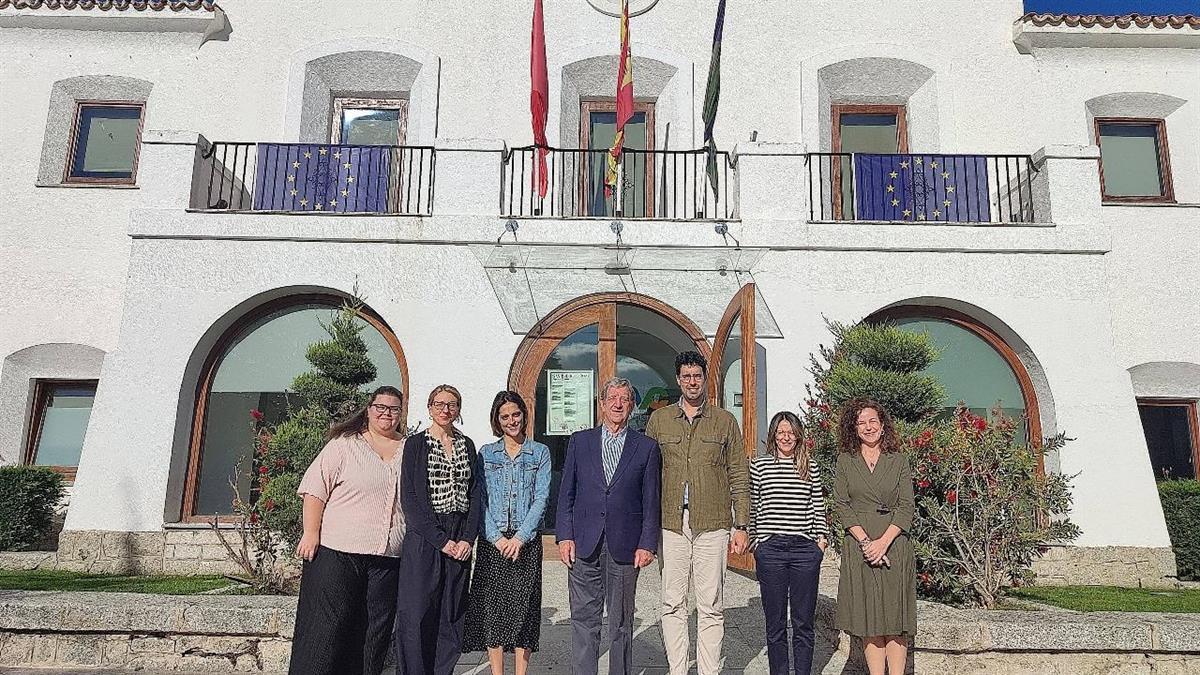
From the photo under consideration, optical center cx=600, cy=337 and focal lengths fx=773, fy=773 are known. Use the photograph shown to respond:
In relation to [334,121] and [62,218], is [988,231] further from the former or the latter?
[62,218]

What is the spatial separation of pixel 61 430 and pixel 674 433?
9.16 metres

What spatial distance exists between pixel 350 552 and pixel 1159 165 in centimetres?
1177

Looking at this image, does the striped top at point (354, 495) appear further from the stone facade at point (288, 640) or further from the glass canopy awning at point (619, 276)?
the glass canopy awning at point (619, 276)

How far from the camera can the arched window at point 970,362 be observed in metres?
9.20

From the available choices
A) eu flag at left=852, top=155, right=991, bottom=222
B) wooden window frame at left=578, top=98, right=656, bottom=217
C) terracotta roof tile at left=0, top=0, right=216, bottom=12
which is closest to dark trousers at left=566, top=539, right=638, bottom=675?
wooden window frame at left=578, top=98, right=656, bottom=217

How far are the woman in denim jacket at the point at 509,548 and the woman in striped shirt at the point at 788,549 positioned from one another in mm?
1248

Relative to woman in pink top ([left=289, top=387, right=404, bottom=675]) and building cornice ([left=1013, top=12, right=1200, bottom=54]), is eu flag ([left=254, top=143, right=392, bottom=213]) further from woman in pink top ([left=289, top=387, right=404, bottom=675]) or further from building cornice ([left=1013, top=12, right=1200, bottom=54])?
building cornice ([left=1013, top=12, right=1200, bottom=54])

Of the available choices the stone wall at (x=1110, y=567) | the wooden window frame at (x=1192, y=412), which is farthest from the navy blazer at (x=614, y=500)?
the wooden window frame at (x=1192, y=412)

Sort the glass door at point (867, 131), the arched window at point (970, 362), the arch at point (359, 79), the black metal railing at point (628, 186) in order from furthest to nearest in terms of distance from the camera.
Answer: the glass door at point (867, 131), the arch at point (359, 79), the black metal railing at point (628, 186), the arched window at point (970, 362)

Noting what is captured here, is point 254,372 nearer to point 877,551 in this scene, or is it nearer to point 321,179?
point 321,179

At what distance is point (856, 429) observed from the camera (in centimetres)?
441

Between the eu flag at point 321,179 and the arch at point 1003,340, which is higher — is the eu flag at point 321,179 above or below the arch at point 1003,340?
above

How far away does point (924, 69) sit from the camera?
34.7 ft

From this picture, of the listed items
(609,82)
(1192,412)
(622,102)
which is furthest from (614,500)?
(1192,412)
